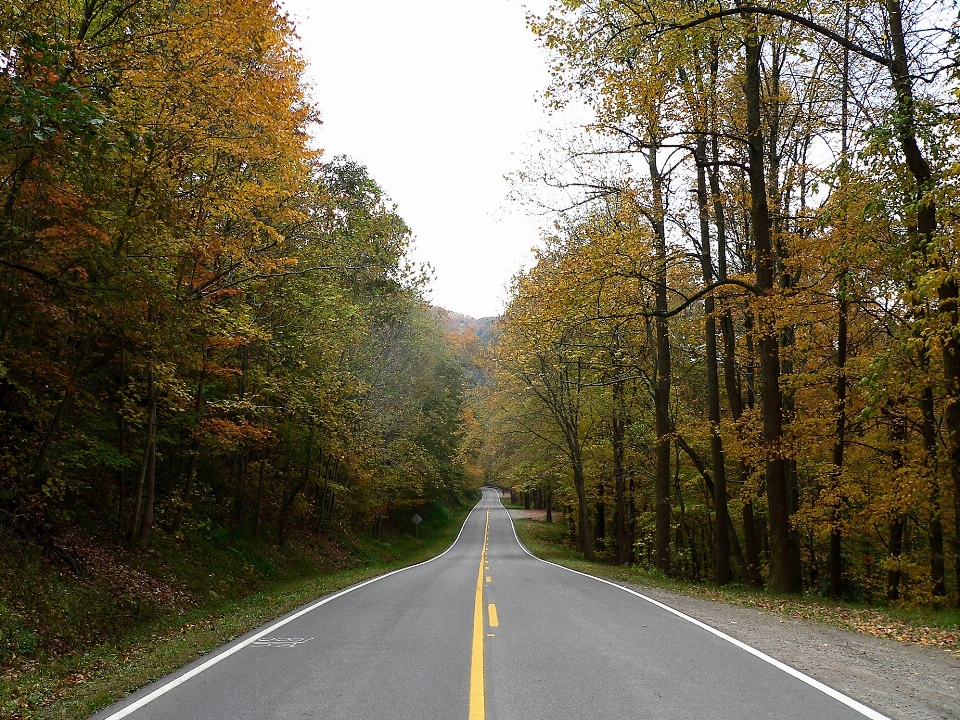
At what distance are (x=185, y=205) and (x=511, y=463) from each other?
2881cm

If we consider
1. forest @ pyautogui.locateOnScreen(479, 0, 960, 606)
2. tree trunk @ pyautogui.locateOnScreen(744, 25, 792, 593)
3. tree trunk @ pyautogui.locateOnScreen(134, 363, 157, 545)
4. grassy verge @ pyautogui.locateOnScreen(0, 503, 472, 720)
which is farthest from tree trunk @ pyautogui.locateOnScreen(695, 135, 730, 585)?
tree trunk @ pyautogui.locateOnScreen(134, 363, 157, 545)

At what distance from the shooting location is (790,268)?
639 inches

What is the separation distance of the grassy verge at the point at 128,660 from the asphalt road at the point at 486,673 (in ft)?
Result: 1.02

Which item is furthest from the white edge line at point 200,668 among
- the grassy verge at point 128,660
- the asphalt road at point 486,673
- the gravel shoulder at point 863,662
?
Answer: the gravel shoulder at point 863,662

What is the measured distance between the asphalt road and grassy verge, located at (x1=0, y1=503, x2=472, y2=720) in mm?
310

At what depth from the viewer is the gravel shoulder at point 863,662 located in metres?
5.27

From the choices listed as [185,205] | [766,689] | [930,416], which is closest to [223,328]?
[185,205]

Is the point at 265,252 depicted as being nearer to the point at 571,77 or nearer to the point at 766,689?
the point at 571,77

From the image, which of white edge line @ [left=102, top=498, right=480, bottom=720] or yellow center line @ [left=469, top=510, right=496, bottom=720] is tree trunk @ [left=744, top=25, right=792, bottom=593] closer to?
yellow center line @ [left=469, top=510, right=496, bottom=720]

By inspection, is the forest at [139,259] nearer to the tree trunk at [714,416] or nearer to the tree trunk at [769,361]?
the tree trunk at [769,361]

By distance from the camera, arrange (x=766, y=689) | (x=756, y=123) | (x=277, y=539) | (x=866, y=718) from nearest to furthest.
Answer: (x=866, y=718) → (x=766, y=689) → (x=756, y=123) → (x=277, y=539)

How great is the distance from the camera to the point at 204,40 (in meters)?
9.51

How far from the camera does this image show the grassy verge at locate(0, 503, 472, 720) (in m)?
5.59

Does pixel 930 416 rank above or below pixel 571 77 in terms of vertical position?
below
